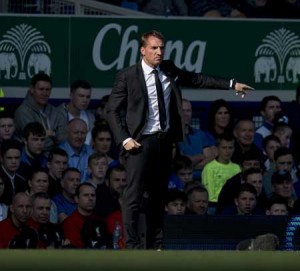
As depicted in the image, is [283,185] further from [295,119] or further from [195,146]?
[295,119]

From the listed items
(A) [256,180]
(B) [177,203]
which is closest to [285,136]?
(A) [256,180]

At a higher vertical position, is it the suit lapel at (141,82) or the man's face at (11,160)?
the suit lapel at (141,82)

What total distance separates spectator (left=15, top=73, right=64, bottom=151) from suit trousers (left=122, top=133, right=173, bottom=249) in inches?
159

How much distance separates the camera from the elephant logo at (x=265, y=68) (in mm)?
15820

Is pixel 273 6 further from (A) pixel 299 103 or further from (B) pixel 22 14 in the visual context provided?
(B) pixel 22 14

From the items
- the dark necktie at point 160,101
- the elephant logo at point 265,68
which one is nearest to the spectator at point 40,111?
the elephant logo at point 265,68

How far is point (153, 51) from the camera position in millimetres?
9328

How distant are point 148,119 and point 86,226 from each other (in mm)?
2588

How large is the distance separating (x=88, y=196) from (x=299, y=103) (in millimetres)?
3802

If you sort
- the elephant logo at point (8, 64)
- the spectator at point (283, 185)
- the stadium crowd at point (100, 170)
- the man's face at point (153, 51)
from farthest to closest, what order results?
the elephant logo at point (8, 64), the spectator at point (283, 185), the stadium crowd at point (100, 170), the man's face at point (153, 51)

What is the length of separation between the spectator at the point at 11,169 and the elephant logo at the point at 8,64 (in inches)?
104

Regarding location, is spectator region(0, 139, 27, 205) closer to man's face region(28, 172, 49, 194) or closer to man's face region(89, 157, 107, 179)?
man's face region(28, 172, 49, 194)

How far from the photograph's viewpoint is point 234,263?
4.75 meters

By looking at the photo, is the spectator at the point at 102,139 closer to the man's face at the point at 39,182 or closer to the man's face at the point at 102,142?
the man's face at the point at 102,142
